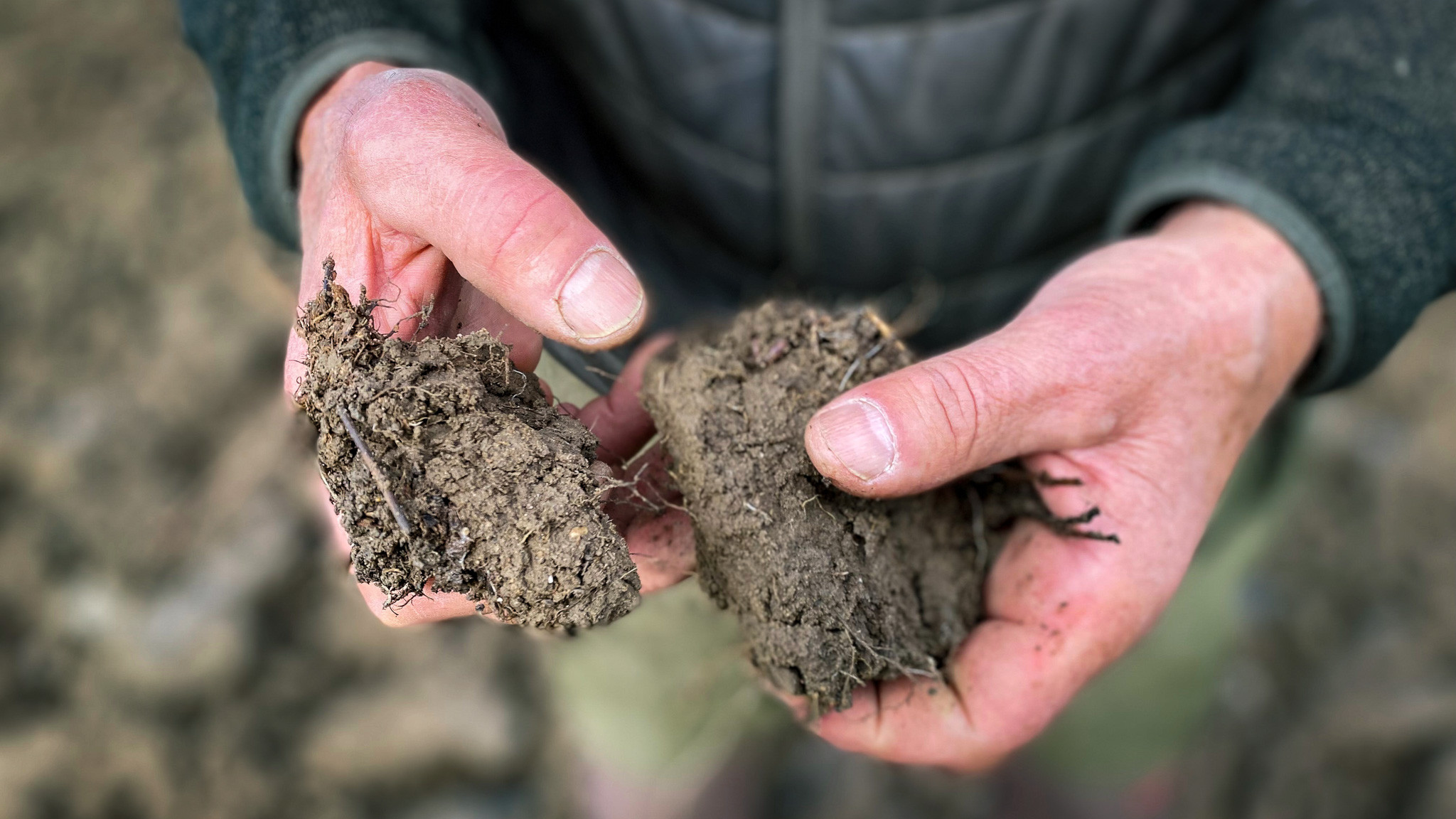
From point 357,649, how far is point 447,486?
2.44 meters

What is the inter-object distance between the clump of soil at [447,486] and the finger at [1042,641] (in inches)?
24.2

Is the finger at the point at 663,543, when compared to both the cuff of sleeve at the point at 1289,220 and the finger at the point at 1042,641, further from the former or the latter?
the cuff of sleeve at the point at 1289,220

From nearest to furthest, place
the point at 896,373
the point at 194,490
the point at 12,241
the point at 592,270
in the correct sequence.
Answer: the point at 592,270
the point at 896,373
the point at 194,490
the point at 12,241

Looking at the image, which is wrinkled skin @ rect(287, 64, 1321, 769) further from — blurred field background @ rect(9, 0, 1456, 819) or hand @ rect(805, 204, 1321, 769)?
blurred field background @ rect(9, 0, 1456, 819)

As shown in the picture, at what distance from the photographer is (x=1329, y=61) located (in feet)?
6.32

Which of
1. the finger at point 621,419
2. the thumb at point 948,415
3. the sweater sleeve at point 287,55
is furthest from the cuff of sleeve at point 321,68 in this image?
the thumb at point 948,415

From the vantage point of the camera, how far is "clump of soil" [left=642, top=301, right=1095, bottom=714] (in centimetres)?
147

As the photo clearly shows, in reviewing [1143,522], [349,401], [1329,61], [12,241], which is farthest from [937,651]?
[12,241]

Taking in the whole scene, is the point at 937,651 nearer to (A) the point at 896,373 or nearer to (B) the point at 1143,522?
(B) the point at 1143,522

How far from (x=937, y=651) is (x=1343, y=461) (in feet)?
9.84

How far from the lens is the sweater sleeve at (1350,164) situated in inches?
71.0

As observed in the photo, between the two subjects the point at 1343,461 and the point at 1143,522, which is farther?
the point at 1343,461

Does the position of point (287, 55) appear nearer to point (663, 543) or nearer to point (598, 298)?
point (598, 298)

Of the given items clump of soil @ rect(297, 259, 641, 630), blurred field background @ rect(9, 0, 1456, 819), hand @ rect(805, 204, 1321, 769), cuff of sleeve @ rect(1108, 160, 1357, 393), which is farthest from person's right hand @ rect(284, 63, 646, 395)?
blurred field background @ rect(9, 0, 1456, 819)
